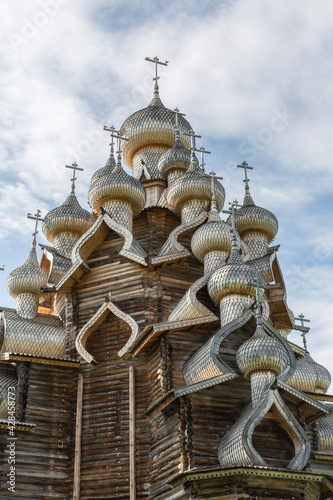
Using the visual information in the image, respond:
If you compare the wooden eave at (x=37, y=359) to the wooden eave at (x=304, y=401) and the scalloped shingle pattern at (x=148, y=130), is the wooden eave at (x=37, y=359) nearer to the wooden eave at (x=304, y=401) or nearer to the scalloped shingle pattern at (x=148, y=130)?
the wooden eave at (x=304, y=401)

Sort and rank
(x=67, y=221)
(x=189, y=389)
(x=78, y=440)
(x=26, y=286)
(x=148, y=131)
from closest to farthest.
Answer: (x=189, y=389) → (x=78, y=440) → (x=26, y=286) → (x=67, y=221) → (x=148, y=131)

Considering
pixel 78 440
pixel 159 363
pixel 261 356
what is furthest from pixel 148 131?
pixel 261 356

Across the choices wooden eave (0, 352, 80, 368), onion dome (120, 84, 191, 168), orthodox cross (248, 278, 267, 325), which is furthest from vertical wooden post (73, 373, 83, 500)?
onion dome (120, 84, 191, 168)

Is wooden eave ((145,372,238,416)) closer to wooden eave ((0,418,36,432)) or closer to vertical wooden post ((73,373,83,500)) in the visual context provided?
vertical wooden post ((73,373,83,500))

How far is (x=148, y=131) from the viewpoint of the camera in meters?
19.6

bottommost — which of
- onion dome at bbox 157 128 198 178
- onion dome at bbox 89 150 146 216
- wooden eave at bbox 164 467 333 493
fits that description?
wooden eave at bbox 164 467 333 493

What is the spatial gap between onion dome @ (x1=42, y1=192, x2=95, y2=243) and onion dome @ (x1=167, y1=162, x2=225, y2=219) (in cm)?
257

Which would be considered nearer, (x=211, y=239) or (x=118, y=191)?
(x=211, y=239)

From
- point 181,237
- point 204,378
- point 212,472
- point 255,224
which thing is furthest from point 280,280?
point 212,472

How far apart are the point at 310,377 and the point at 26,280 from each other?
295 inches

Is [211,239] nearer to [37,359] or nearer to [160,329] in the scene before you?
[160,329]

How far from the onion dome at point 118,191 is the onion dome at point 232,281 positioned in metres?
3.73

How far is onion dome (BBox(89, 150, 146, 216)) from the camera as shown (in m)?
15.8

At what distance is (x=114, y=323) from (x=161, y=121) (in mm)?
7794
